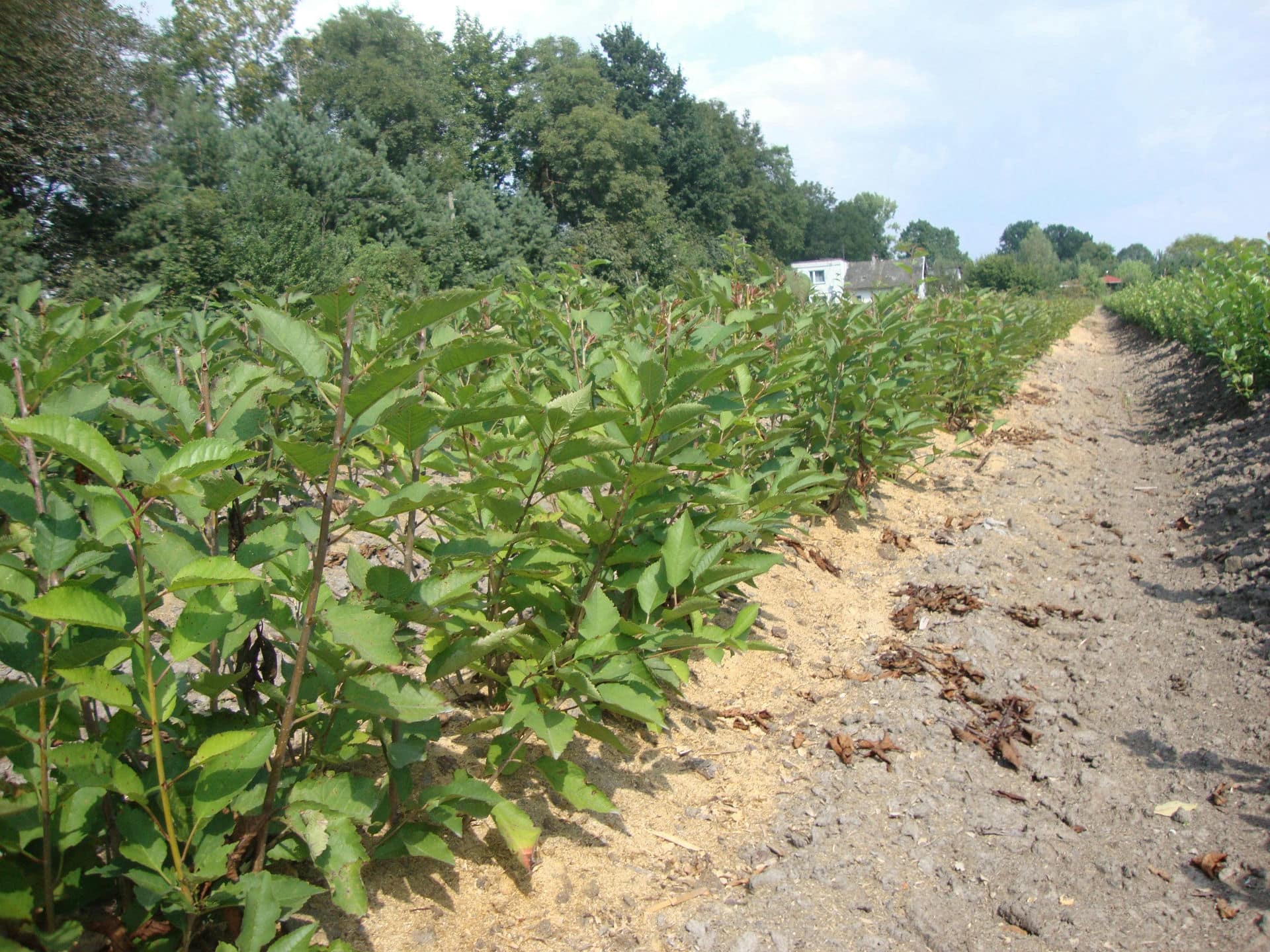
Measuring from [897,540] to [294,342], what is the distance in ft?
15.7

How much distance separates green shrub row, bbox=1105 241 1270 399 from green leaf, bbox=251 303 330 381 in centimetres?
1178

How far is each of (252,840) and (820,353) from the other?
13.6 ft

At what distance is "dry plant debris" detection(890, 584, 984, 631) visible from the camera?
432 centimetres

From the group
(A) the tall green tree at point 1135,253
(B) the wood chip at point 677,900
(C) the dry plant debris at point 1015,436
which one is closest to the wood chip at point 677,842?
(B) the wood chip at point 677,900

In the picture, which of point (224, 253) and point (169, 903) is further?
point (224, 253)

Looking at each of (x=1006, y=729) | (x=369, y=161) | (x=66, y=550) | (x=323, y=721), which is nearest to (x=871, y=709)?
(x=1006, y=729)

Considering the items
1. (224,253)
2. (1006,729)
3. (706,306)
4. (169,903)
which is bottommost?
(1006,729)

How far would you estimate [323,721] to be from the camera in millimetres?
1757

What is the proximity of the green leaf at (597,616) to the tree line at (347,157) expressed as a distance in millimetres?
3322

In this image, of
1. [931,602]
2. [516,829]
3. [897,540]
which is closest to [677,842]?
[516,829]

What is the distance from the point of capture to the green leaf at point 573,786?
2.08 meters

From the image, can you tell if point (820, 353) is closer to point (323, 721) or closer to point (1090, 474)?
point (323, 721)

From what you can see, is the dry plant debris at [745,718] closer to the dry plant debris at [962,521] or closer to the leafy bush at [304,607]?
the leafy bush at [304,607]

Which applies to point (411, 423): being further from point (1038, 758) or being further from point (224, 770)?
point (1038, 758)
